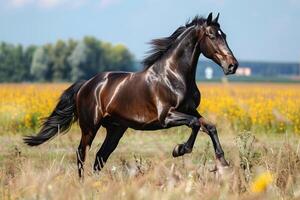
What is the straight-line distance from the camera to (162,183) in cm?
547

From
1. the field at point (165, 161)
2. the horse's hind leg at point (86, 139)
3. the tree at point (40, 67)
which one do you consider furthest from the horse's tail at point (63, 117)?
the tree at point (40, 67)

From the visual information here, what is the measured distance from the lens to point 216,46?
8508 mm

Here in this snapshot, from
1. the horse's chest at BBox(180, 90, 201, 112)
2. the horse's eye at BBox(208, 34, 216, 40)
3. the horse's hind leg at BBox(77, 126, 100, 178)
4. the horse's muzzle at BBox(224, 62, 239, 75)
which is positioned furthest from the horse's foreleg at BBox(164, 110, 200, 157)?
the horse's hind leg at BBox(77, 126, 100, 178)

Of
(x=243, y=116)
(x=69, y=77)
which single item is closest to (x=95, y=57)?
(x=69, y=77)

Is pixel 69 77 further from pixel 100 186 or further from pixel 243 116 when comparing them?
pixel 100 186

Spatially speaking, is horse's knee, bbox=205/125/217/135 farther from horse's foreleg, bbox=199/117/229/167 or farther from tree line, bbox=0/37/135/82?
tree line, bbox=0/37/135/82

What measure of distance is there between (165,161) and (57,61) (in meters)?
91.0

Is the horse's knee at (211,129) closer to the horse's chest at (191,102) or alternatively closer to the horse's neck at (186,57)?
the horse's chest at (191,102)

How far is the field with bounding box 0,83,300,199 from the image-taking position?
457cm

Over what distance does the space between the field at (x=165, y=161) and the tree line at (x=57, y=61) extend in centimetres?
7015

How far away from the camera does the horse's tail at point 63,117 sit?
10.6m

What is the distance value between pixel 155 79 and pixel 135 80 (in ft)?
1.26

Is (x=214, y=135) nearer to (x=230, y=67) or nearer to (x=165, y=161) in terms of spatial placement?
(x=230, y=67)

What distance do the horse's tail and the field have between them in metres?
0.29
